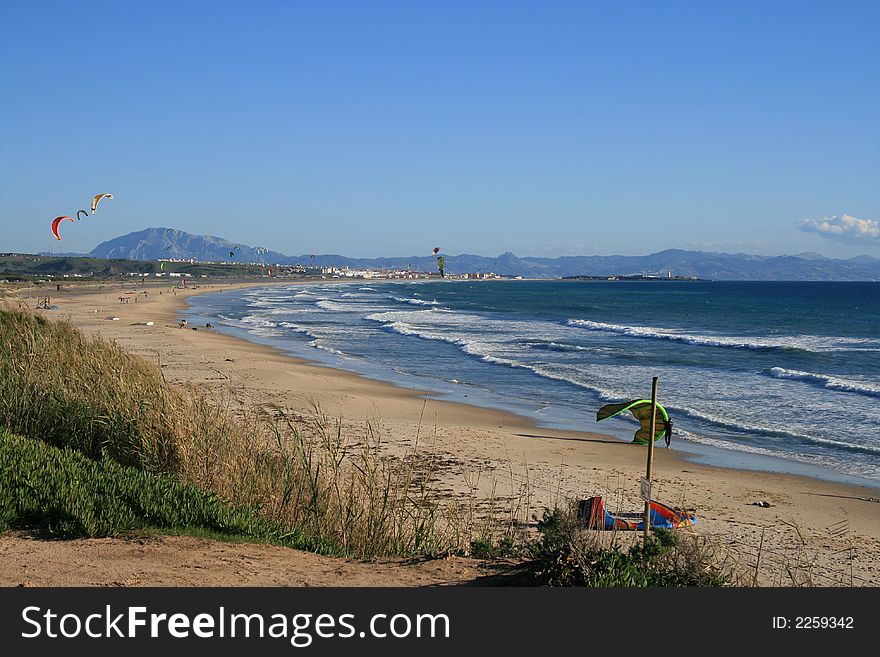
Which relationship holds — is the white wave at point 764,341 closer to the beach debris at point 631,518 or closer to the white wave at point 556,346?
the white wave at point 556,346

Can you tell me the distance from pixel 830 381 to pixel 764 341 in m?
15.1

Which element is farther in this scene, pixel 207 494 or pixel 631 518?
pixel 631 518

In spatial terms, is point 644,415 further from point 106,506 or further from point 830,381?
point 830,381

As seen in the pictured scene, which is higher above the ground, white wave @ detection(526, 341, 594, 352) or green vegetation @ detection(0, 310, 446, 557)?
green vegetation @ detection(0, 310, 446, 557)

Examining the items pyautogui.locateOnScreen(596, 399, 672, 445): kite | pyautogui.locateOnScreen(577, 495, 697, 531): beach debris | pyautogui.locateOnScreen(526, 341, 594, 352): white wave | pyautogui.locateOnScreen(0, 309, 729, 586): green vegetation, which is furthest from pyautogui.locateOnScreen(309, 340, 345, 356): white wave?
pyautogui.locateOnScreen(596, 399, 672, 445): kite

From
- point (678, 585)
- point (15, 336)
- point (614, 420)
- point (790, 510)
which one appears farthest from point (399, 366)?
point (678, 585)

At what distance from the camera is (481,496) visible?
10.4m

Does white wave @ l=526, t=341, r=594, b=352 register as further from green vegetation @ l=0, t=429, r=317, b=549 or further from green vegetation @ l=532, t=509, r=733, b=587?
green vegetation @ l=532, t=509, r=733, b=587

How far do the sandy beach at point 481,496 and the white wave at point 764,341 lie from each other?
19.9 meters

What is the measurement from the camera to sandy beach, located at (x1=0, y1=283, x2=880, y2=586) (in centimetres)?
511

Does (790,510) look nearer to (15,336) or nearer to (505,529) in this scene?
(505,529)

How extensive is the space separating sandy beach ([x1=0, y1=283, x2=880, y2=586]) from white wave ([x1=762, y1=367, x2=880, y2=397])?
10.3 m

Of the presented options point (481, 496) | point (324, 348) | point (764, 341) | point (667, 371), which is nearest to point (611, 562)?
point (481, 496)

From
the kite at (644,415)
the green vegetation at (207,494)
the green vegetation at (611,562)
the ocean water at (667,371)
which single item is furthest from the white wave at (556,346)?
the green vegetation at (611,562)
